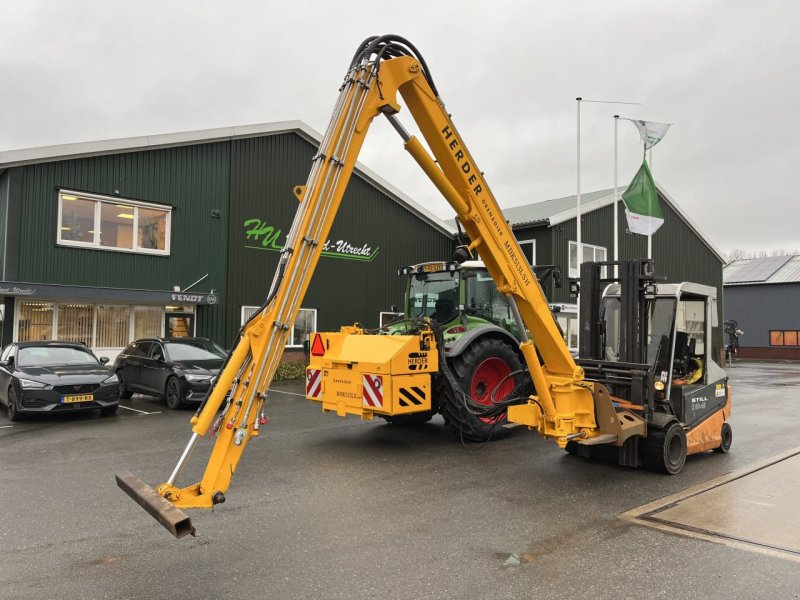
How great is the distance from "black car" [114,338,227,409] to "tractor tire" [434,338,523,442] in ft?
18.5

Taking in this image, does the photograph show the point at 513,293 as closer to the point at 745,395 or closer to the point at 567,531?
the point at 567,531

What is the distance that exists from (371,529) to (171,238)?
13105 millimetres

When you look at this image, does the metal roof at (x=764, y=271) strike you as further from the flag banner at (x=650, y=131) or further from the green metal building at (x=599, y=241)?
the flag banner at (x=650, y=131)

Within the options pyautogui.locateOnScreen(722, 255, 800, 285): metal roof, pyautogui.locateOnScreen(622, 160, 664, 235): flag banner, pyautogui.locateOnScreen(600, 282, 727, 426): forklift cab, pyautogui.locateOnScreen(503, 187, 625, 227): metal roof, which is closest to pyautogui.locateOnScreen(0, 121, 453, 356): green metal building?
pyautogui.locateOnScreen(503, 187, 625, 227): metal roof

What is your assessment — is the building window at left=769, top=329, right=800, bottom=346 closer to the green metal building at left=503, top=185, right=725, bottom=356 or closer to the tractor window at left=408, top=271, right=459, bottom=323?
the green metal building at left=503, top=185, right=725, bottom=356

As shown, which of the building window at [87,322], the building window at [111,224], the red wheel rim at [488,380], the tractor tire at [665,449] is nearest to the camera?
the tractor tire at [665,449]

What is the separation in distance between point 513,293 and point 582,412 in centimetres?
150

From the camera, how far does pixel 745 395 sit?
15.2m

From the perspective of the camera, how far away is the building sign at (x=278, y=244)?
Result: 1736 centimetres

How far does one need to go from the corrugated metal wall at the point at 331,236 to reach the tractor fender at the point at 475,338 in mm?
10108

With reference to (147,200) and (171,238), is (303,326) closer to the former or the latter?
(171,238)

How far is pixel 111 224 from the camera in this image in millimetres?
15258

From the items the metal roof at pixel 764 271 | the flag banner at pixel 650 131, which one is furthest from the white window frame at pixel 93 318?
the metal roof at pixel 764 271

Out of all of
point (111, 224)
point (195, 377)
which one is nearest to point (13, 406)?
point (195, 377)
